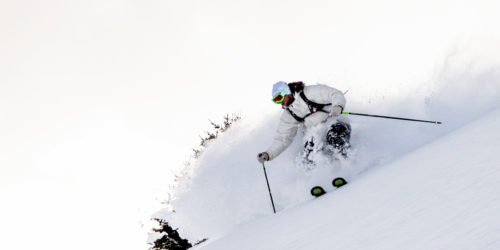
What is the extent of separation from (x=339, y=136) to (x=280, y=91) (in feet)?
4.13

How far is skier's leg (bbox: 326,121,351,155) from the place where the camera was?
5602 millimetres

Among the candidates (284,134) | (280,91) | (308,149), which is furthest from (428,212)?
(284,134)

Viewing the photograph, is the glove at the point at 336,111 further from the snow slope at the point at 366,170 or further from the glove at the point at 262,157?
the glove at the point at 262,157

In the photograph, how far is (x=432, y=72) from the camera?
21.1 ft

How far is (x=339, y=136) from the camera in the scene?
221 inches

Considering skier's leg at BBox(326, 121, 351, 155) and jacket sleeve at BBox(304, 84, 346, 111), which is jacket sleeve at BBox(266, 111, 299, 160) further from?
skier's leg at BBox(326, 121, 351, 155)

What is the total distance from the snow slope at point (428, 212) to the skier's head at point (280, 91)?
10.6 ft

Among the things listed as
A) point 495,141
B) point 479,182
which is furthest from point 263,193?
point 479,182

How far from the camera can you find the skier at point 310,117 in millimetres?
5672

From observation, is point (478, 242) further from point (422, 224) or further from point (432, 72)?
point (432, 72)

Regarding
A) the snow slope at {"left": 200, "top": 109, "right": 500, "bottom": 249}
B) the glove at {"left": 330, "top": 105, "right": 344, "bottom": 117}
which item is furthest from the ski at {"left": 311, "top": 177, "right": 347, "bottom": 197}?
the snow slope at {"left": 200, "top": 109, "right": 500, "bottom": 249}

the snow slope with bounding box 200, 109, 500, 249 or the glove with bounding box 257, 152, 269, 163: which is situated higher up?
the glove with bounding box 257, 152, 269, 163

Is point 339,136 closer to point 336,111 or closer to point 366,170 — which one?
point 336,111

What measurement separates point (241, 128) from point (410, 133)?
4.30 m
